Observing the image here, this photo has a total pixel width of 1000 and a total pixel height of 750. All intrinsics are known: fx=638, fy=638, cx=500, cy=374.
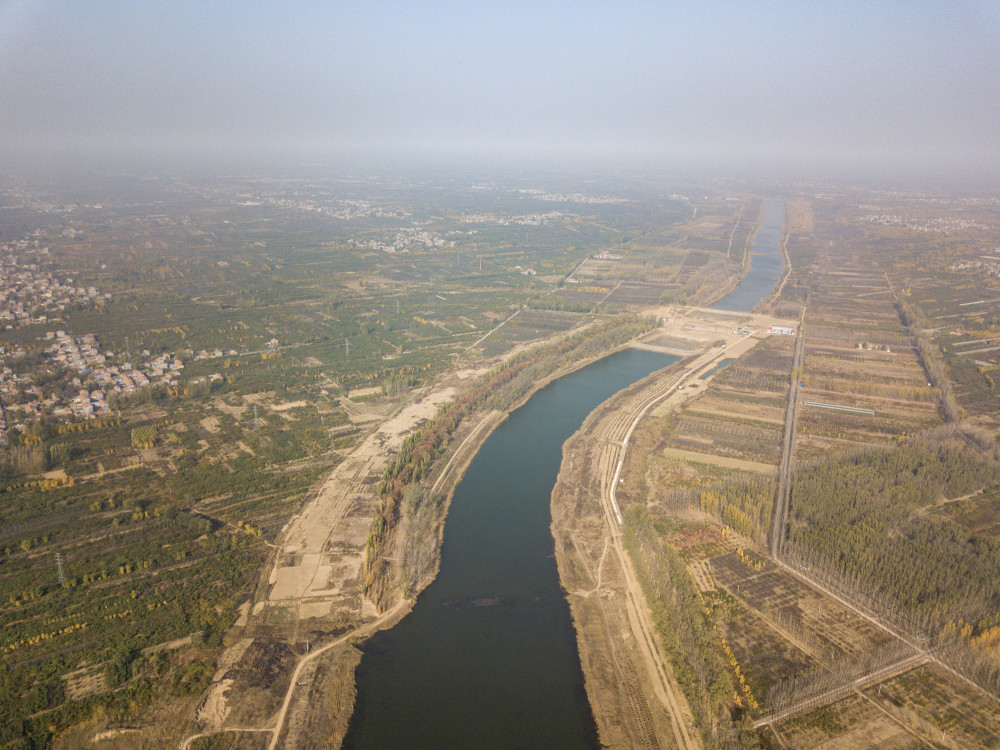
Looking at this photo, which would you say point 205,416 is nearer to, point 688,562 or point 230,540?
point 230,540

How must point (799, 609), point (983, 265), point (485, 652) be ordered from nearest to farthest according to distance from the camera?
1. point (485, 652)
2. point (799, 609)
3. point (983, 265)

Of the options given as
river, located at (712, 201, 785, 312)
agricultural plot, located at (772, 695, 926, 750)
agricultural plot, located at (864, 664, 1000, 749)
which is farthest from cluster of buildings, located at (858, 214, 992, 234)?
agricultural plot, located at (772, 695, 926, 750)

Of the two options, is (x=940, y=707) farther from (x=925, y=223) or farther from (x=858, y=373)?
(x=925, y=223)

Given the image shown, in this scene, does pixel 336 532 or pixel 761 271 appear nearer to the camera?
pixel 336 532

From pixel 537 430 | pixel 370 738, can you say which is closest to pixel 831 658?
pixel 370 738

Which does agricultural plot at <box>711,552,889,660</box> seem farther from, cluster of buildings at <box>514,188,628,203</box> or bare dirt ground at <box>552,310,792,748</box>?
cluster of buildings at <box>514,188,628,203</box>

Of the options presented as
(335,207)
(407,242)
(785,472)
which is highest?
(335,207)

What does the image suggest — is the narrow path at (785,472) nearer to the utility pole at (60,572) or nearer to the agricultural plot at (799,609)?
the agricultural plot at (799,609)

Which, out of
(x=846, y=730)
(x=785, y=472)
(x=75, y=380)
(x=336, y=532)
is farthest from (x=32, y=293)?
(x=846, y=730)
